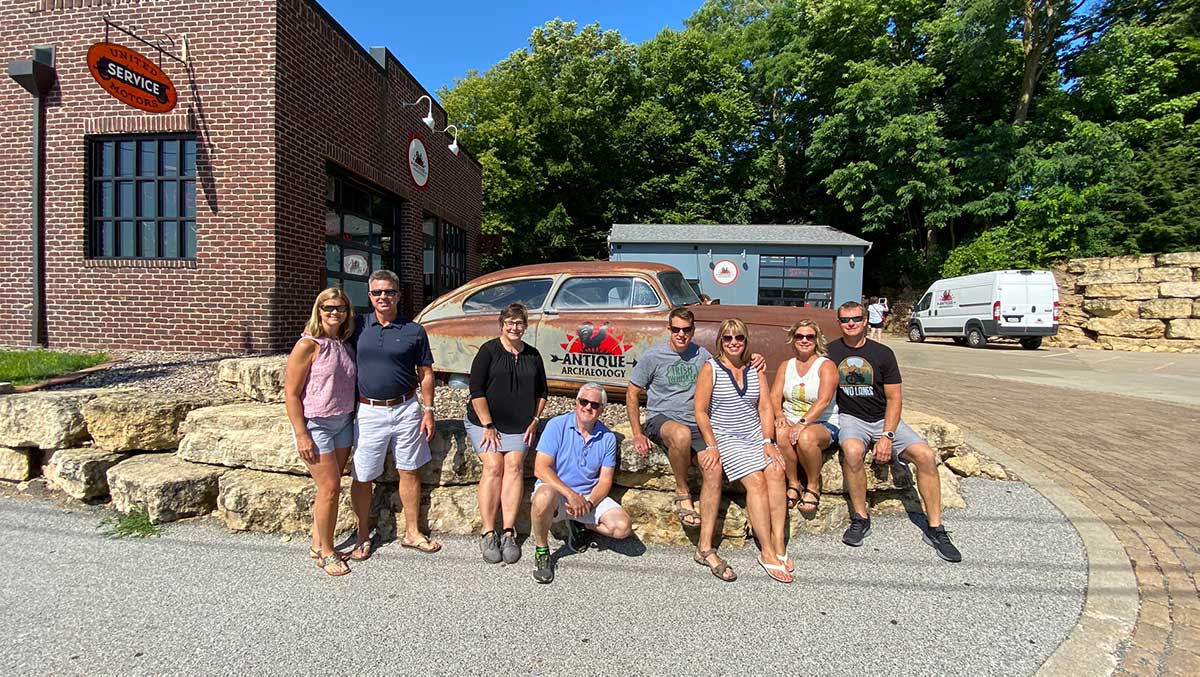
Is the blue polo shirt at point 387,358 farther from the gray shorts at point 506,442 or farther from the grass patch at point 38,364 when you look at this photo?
the grass patch at point 38,364

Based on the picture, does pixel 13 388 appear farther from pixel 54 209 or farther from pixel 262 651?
pixel 262 651

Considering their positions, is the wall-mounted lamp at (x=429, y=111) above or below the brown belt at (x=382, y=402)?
above

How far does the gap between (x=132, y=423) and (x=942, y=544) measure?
18.2ft

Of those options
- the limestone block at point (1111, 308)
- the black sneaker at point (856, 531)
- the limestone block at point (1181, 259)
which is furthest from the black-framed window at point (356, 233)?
the limestone block at point (1181, 259)

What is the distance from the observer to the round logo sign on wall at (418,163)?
462 inches

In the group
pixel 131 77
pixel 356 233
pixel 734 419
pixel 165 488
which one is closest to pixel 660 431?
pixel 734 419

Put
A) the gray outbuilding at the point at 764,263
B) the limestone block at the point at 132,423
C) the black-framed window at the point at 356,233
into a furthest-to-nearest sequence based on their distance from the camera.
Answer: the gray outbuilding at the point at 764,263
the black-framed window at the point at 356,233
the limestone block at the point at 132,423

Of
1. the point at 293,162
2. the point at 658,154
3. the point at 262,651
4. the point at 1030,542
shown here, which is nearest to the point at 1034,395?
the point at 1030,542

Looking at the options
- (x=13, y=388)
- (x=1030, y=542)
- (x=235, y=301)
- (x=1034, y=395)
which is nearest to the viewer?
(x=1030, y=542)

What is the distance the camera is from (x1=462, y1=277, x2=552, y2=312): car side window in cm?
538

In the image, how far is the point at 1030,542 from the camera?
145 inches

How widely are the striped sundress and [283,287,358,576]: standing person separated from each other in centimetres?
220

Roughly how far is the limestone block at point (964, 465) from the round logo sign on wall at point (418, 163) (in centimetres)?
1060

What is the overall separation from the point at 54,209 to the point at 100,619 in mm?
7663
